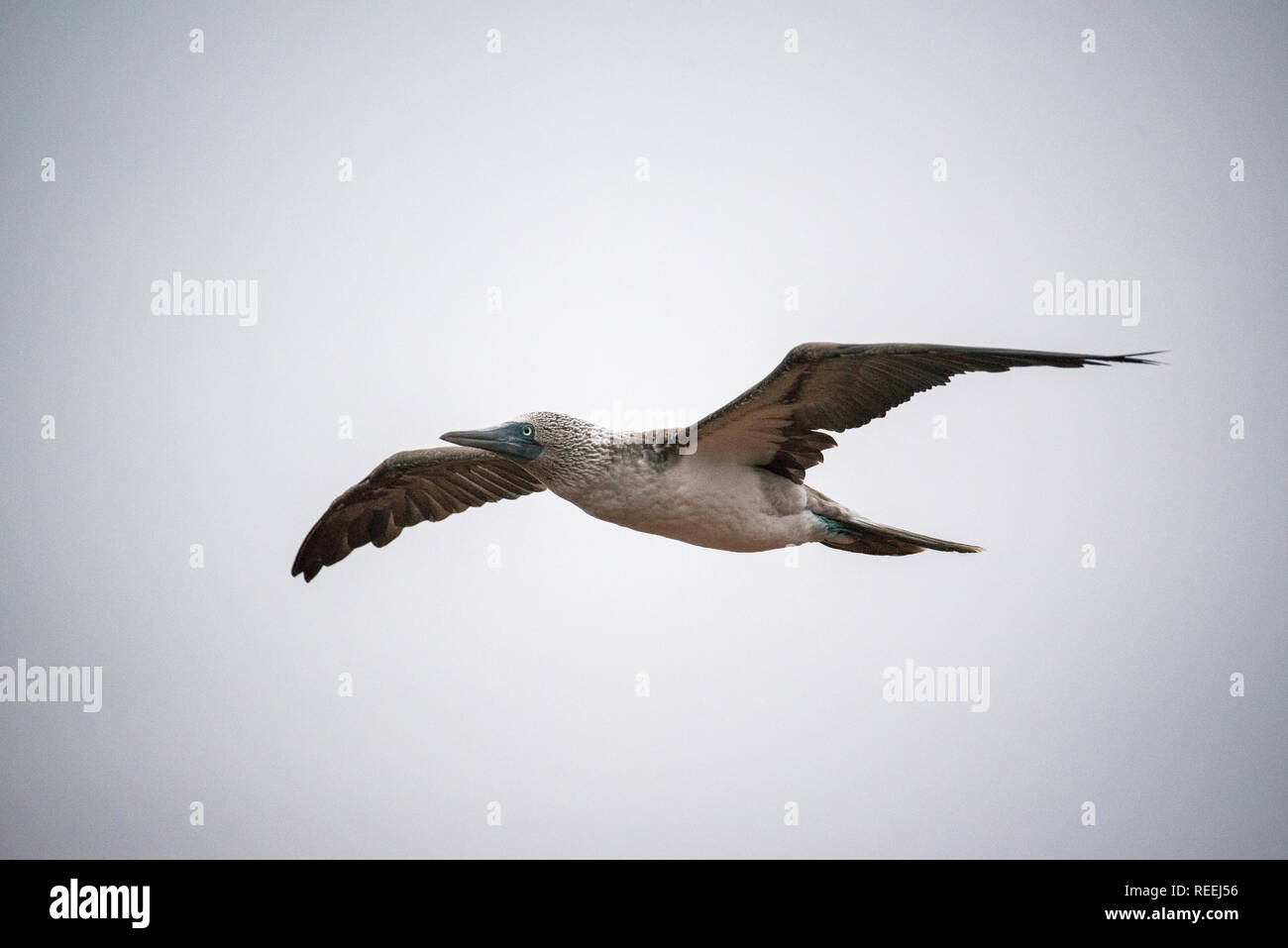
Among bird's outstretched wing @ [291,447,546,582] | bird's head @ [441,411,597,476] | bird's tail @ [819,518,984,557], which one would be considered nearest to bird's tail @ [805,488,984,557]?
bird's tail @ [819,518,984,557]

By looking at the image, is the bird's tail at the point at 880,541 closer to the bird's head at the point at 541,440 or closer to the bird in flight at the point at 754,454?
the bird in flight at the point at 754,454

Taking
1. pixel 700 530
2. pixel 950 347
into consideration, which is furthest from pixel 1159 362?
pixel 700 530

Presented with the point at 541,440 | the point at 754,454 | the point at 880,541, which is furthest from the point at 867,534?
the point at 541,440

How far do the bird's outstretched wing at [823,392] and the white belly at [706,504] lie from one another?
0.53 ft

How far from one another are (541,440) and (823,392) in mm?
2177

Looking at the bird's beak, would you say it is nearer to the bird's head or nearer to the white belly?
the bird's head

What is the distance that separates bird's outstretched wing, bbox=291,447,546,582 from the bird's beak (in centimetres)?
223

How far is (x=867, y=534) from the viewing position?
10570 millimetres

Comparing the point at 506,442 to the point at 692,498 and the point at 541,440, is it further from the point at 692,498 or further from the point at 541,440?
the point at 692,498

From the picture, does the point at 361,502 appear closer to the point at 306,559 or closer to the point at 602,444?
the point at 306,559

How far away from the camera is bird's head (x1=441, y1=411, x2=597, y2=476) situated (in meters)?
9.66

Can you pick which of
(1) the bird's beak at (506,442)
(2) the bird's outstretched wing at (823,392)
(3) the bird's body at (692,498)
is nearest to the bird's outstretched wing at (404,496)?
(1) the bird's beak at (506,442)

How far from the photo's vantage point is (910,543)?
10508 millimetres
